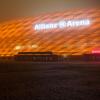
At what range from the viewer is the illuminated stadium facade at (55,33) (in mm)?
67812

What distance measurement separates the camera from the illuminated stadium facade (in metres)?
67.8

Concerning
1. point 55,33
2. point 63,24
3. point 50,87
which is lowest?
point 50,87

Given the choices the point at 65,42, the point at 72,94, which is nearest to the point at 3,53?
the point at 65,42

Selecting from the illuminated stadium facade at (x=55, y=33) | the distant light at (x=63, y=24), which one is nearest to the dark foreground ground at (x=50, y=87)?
the illuminated stadium facade at (x=55, y=33)

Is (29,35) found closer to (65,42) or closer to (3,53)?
(3,53)

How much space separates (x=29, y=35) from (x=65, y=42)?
13.1 metres

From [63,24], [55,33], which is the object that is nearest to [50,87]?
[63,24]

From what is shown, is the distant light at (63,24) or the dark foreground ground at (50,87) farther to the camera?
the distant light at (63,24)

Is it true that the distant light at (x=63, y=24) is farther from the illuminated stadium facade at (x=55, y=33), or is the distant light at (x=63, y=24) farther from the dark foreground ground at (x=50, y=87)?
the dark foreground ground at (x=50, y=87)

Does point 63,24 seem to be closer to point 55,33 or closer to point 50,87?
point 55,33

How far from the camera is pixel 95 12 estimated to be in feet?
226

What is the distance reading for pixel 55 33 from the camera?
254ft

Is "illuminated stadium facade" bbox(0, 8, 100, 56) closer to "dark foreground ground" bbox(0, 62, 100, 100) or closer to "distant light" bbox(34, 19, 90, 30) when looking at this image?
"distant light" bbox(34, 19, 90, 30)

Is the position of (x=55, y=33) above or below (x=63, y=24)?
below
